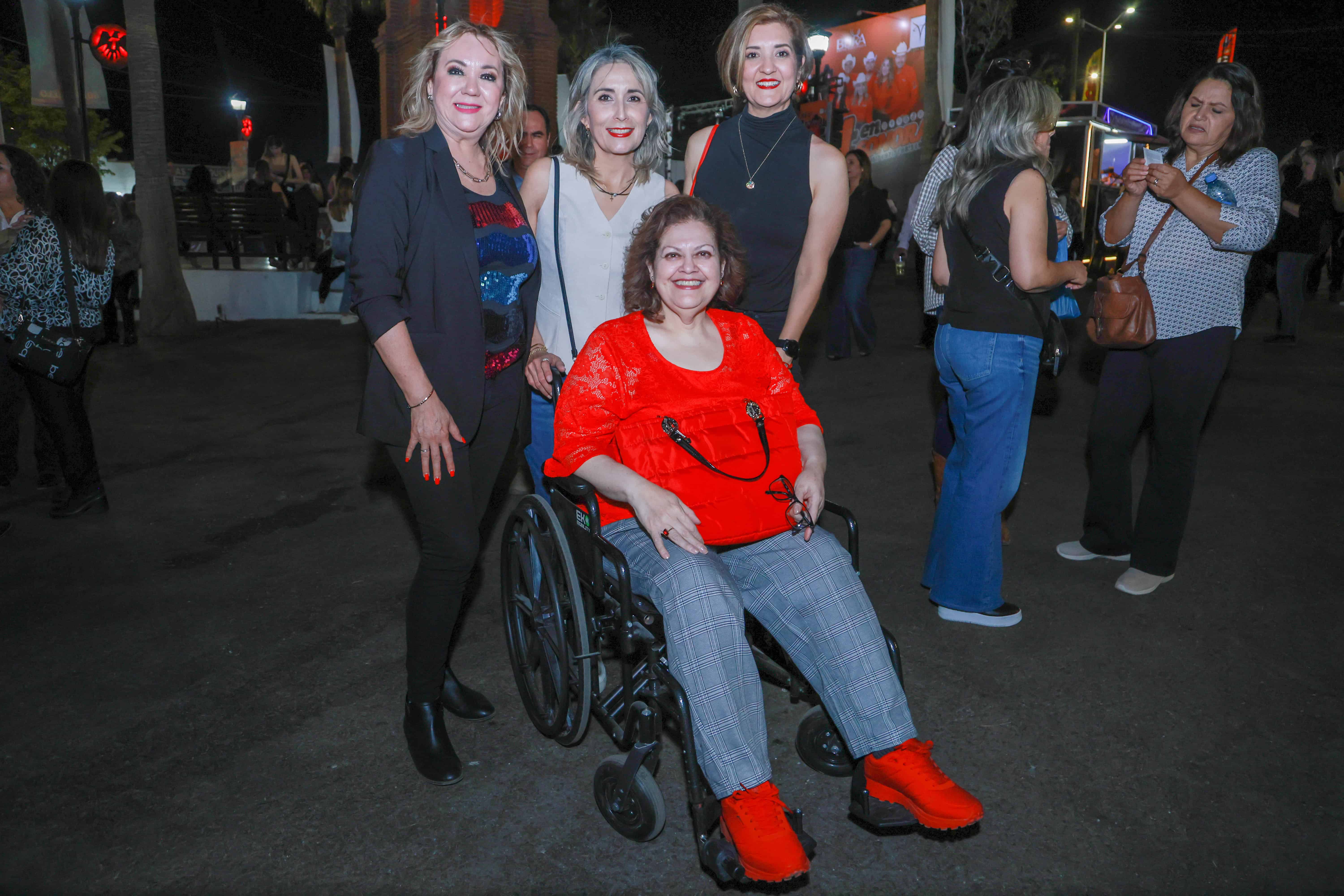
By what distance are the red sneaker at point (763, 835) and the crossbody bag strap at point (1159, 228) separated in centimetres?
291

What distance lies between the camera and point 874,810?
2338 millimetres

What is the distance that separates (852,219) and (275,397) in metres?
5.87

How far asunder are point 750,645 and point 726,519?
A: 0.37m

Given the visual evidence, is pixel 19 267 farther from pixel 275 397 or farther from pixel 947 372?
pixel 947 372

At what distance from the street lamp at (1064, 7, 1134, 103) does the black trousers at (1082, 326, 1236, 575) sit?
3531 cm

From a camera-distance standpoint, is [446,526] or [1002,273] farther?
[1002,273]

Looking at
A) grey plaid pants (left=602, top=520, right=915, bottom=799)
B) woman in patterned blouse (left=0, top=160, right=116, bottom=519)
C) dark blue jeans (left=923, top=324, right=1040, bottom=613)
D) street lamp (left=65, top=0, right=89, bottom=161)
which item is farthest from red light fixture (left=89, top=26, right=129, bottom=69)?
grey plaid pants (left=602, top=520, right=915, bottom=799)

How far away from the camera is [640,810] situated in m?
2.46

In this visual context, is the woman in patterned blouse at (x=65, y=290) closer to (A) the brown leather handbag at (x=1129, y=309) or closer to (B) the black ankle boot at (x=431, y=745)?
(B) the black ankle boot at (x=431, y=745)

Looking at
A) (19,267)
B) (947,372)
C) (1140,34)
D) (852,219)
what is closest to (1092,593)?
(947,372)

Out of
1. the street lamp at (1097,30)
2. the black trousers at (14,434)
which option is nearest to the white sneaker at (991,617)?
the black trousers at (14,434)

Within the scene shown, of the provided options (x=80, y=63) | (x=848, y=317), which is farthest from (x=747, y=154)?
(x=80, y=63)

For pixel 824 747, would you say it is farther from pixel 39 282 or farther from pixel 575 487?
pixel 39 282

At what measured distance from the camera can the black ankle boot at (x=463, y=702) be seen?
3193mm
